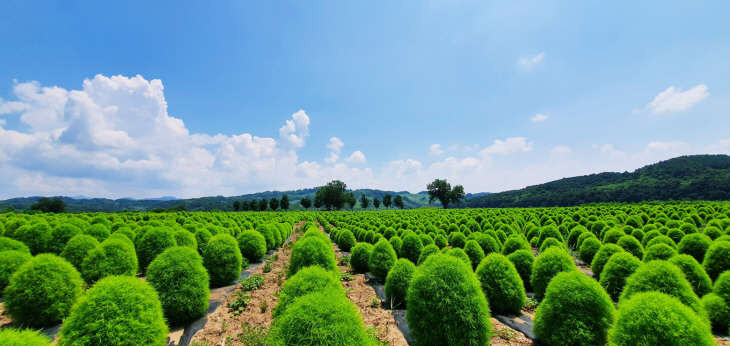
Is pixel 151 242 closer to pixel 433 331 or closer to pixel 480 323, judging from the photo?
pixel 433 331

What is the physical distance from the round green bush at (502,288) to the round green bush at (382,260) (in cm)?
400

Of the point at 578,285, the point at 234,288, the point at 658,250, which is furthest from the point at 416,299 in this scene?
the point at 658,250

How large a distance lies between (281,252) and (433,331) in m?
16.1

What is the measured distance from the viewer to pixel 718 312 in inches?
251

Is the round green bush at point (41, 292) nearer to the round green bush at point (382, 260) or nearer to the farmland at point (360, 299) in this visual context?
the farmland at point (360, 299)

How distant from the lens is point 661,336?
402 cm

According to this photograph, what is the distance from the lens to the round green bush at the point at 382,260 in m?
11.0

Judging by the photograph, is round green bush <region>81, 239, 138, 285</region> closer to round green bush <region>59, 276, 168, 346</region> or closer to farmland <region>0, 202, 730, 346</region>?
farmland <region>0, 202, 730, 346</region>

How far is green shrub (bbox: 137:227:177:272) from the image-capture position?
1152 centimetres

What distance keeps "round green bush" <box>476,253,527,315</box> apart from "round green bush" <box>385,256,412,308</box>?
219 centimetres

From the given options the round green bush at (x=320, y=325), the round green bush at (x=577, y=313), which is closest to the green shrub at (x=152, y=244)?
the round green bush at (x=320, y=325)

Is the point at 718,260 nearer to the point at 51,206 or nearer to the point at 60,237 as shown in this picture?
the point at 60,237

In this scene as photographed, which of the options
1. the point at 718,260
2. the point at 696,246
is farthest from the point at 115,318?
the point at 696,246

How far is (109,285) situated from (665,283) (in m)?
11.6
